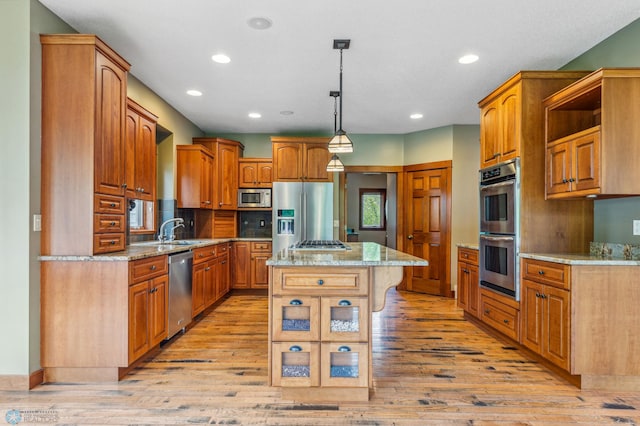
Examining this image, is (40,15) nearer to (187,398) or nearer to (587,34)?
(187,398)

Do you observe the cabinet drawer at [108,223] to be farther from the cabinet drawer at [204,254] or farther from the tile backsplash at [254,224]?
the tile backsplash at [254,224]

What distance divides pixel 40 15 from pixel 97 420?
2706 mm

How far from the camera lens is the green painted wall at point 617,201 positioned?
2629 millimetres

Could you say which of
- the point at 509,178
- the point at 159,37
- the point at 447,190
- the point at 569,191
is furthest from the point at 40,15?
the point at 447,190

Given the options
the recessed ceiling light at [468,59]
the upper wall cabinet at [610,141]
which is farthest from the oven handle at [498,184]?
the recessed ceiling light at [468,59]

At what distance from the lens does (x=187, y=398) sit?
228 cm

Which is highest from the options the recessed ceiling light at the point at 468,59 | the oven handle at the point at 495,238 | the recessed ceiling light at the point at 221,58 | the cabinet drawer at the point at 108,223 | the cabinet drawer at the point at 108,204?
the recessed ceiling light at the point at 221,58

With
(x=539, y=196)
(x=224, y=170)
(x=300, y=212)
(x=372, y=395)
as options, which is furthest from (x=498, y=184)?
(x=224, y=170)

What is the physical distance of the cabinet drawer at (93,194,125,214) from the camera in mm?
2528

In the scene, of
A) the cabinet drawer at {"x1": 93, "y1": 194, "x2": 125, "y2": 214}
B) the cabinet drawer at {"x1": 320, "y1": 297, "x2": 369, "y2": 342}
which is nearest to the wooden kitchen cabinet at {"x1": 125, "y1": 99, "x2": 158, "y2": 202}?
the cabinet drawer at {"x1": 93, "y1": 194, "x2": 125, "y2": 214}

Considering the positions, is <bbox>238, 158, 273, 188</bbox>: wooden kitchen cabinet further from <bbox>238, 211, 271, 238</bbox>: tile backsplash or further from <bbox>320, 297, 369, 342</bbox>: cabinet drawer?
<bbox>320, 297, 369, 342</bbox>: cabinet drawer

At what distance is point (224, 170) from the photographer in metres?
5.45

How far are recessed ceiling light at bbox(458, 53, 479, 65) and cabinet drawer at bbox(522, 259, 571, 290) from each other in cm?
188

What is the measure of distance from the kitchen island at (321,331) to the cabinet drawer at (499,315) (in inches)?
60.0
